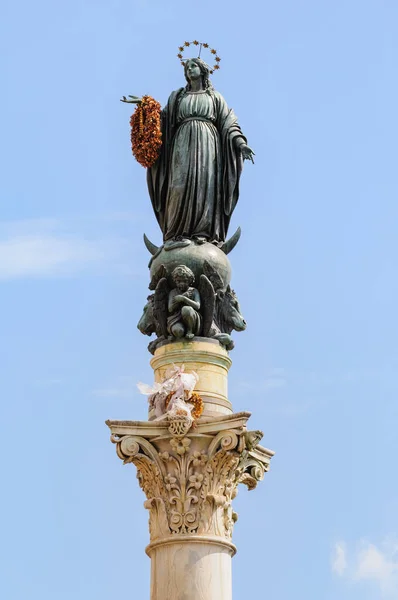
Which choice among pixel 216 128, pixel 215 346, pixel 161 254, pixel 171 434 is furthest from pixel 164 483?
pixel 216 128

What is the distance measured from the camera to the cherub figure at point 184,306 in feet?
85.6

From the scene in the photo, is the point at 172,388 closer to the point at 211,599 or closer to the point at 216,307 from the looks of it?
the point at 216,307

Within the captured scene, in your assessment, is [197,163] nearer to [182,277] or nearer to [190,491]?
[182,277]

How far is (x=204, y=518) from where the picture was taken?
24484mm

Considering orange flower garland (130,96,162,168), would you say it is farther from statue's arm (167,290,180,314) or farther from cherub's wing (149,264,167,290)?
statue's arm (167,290,180,314)

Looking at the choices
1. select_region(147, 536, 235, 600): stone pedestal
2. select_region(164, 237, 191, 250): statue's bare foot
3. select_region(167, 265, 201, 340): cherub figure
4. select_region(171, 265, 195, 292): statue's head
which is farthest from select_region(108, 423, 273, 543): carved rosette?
select_region(164, 237, 191, 250): statue's bare foot

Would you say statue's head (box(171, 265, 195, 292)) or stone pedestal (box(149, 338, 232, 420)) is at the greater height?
statue's head (box(171, 265, 195, 292))

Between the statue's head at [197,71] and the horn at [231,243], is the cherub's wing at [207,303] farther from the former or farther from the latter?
the statue's head at [197,71]

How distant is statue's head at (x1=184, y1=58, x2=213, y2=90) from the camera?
93.0 feet

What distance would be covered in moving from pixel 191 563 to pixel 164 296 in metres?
5.24

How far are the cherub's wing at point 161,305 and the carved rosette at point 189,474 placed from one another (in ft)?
7.86

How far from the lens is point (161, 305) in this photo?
26438 millimetres

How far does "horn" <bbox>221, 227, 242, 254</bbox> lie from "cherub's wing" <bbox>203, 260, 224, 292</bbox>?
3.12 ft

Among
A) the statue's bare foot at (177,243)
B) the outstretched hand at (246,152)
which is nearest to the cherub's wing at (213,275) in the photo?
the statue's bare foot at (177,243)
